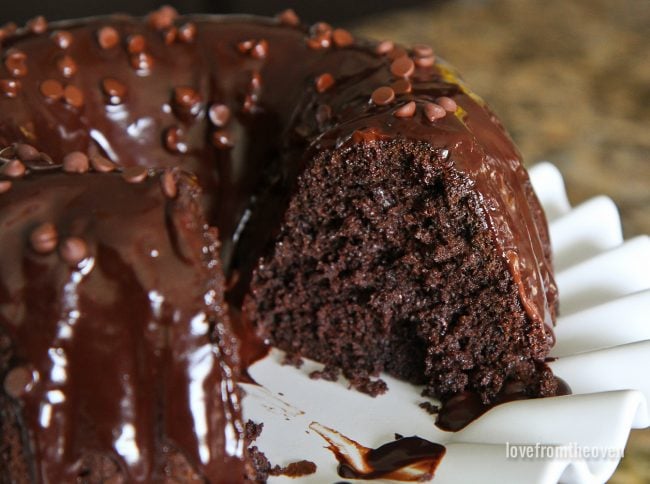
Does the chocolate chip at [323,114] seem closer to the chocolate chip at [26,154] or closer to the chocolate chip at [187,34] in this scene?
the chocolate chip at [187,34]

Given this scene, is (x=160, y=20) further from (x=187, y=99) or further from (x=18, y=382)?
(x=18, y=382)

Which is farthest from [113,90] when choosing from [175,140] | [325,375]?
[325,375]

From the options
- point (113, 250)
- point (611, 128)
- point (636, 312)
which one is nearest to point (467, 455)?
point (636, 312)

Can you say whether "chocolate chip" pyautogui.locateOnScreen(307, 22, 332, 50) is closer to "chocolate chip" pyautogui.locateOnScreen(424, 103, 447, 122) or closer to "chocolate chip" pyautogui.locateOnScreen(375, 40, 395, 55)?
"chocolate chip" pyautogui.locateOnScreen(375, 40, 395, 55)

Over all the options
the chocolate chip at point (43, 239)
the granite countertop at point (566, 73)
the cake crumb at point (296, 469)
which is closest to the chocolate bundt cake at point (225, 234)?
the chocolate chip at point (43, 239)

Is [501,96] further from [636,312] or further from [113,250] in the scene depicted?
[113,250]

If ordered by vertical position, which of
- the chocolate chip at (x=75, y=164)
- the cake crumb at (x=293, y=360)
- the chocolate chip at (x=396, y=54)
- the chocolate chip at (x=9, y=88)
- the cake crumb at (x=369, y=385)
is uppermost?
the chocolate chip at (x=75, y=164)
